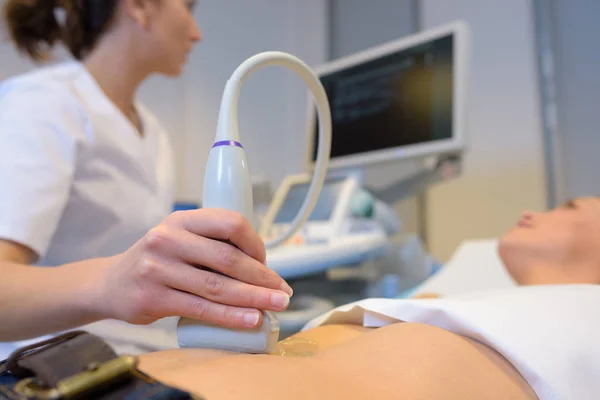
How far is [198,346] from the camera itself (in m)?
0.42

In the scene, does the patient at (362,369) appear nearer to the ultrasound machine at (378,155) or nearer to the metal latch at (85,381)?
the metal latch at (85,381)

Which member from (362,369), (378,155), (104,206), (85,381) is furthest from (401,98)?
(85,381)

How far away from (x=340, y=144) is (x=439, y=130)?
36 centimetres

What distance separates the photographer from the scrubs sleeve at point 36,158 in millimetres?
583

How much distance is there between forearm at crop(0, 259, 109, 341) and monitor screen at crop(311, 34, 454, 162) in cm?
105

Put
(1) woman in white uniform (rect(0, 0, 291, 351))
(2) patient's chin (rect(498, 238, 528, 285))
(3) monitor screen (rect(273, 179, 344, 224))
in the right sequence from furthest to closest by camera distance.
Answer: (3) monitor screen (rect(273, 179, 344, 224)), (2) patient's chin (rect(498, 238, 528, 285)), (1) woman in white uniform (rect(0, 0, 291, 351))

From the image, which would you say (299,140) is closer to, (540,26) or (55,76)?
(540,26)

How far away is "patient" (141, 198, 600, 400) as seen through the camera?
34 centimetres

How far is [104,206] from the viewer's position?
75 centimetres

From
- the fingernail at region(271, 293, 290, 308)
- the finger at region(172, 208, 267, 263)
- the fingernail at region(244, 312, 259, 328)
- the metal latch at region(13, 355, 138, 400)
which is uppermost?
the finger at region(172, 208, 267, 263)

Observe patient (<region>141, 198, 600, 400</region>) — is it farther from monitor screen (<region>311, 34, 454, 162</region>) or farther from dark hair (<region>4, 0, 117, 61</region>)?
monitor screen (<region>311, 34, 454, 162</region>)

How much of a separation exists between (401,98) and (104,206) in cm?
95

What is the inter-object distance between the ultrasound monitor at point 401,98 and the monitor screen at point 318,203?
0.11 meters

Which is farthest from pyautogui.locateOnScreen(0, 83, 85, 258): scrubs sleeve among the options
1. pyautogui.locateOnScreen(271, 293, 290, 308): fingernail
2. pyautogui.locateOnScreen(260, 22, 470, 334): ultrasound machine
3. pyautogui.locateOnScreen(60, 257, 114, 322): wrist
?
pyautogui.locateOnScreen(260, 22, 470, 334): ultrasound machine
